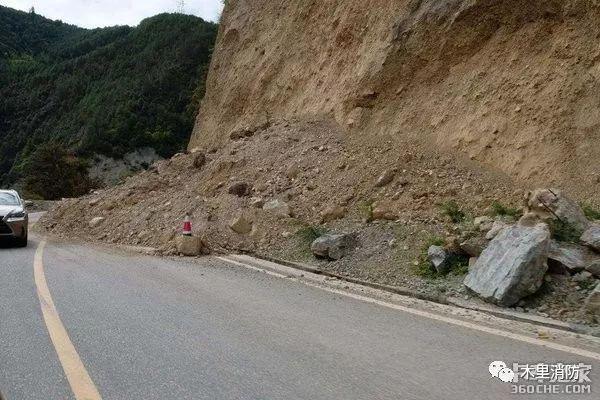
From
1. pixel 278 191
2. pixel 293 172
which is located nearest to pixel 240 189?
pixel 278 191

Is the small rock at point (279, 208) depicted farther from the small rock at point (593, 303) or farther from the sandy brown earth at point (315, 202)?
the small rock at point (593, 303)

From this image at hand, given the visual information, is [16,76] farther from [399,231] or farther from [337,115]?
[399,231]

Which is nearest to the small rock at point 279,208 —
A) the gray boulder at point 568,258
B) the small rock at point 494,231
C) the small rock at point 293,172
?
the small rock at point 293,172

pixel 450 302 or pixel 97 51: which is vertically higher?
pixel 97 51

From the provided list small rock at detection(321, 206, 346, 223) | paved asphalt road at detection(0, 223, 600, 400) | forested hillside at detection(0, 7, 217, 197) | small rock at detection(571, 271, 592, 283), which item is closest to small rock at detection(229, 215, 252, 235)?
small rock at detection(321, 206, 346, 223)

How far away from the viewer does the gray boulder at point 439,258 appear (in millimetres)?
7289

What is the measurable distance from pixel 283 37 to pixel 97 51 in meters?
76.5

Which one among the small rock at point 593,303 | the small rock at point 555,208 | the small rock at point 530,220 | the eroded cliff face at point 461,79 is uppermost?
the eroded cliff face at point 461,79

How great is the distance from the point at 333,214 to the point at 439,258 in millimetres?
3765

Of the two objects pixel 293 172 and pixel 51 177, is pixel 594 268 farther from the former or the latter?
pixel 51 177

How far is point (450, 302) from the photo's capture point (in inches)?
246

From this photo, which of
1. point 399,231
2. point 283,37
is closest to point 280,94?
point 283,37

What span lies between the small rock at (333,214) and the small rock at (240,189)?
290 centimetres

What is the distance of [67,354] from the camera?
14.7 ft
